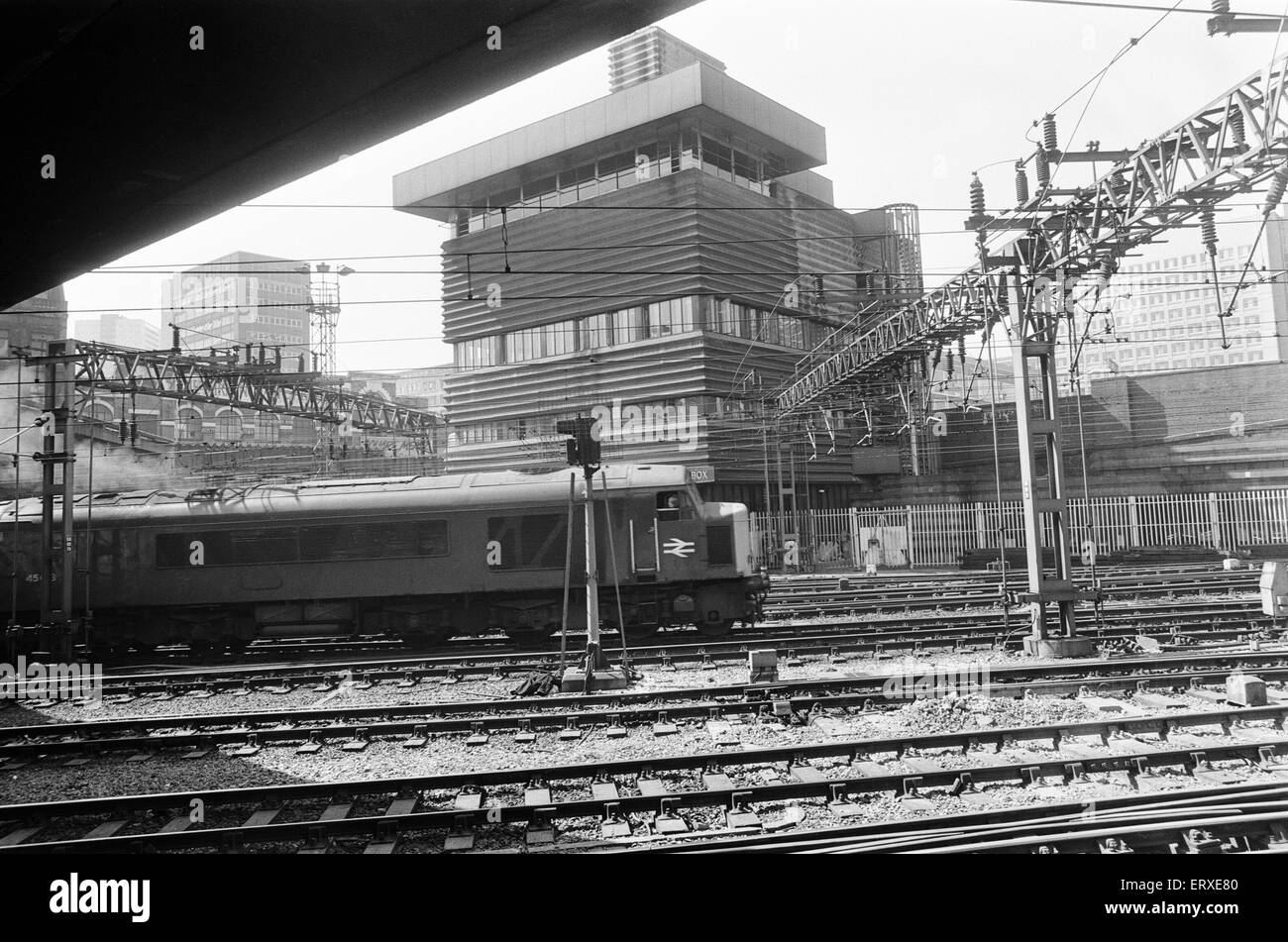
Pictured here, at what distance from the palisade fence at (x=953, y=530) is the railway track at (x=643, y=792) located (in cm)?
2144

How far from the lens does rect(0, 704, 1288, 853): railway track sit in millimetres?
6734

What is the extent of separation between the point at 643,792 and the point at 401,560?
367 inches

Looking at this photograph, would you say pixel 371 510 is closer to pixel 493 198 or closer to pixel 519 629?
pixel 519 629

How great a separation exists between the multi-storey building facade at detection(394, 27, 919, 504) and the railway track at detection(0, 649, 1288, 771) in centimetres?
1651

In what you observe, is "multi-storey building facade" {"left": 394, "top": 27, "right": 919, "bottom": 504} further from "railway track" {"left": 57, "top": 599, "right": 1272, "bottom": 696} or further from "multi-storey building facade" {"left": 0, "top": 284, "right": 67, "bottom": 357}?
"multi-storey building facade" {"left": 0, "top": 284, "right": 67, "bottom": 357}

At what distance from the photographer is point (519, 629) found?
15516mm

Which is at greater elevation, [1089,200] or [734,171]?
[734,171]

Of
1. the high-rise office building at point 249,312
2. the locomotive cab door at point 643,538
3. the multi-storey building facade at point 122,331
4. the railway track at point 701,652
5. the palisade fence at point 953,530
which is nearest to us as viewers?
the railway track at point 701,652

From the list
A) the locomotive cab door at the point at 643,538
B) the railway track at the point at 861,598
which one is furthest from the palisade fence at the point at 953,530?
the locomotive cab door at the point at 643,538

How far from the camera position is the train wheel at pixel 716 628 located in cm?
1555

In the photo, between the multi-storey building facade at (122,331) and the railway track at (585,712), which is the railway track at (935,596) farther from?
the multi-storey building facade at (122,331)
